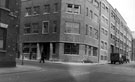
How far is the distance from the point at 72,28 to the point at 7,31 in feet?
69.2

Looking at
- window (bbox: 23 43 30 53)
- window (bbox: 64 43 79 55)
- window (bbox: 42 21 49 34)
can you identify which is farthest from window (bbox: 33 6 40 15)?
window (bbox: 64 43 79 55)

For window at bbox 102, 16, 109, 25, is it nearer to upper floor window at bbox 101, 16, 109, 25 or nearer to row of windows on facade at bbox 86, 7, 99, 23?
upper floor window at bbox 101, 16, 109, 25

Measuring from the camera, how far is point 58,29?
38219mm

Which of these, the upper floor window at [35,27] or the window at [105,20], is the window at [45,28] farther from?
the window at [105,20]

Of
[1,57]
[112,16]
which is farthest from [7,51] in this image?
[112,16]

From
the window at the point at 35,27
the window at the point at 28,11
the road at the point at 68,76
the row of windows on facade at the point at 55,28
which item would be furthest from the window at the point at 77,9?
the road at the point at 68,76

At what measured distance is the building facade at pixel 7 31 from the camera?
59.7ft

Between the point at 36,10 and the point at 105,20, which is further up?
the point at 105,20

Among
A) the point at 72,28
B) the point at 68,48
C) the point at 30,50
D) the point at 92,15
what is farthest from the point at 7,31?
the point at 92,15

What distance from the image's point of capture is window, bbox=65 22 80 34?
38.6 meters

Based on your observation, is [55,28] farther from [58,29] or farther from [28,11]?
[28,11]

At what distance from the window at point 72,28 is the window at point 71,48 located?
91.6 inches

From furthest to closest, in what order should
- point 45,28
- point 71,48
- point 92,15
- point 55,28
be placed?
point 92,15, point 45,28, point 55,28, point 71,48

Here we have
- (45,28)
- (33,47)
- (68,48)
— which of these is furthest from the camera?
(33,47)
